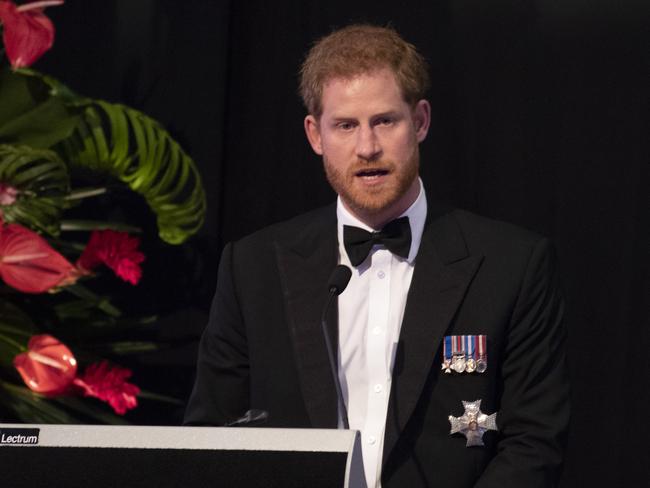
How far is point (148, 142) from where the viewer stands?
3.52 m

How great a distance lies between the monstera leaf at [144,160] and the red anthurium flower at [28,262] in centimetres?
45

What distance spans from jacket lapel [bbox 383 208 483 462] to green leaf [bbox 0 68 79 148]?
4.56 feet

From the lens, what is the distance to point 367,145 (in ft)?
7.37

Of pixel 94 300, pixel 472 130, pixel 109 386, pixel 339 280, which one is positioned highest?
pixel 472 130

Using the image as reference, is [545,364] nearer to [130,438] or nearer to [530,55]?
[130,438]

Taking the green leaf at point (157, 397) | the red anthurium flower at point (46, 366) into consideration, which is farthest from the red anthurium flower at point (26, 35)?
the green leaf at point (157, 397)

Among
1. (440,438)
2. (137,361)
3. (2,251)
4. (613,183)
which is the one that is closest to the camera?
(440,438)

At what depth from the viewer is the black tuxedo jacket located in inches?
85.0

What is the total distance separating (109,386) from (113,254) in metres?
0.39

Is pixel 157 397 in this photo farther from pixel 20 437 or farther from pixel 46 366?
pixel 20 437

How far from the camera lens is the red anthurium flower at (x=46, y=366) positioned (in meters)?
3.20

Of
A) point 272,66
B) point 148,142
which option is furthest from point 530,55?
point 148,142

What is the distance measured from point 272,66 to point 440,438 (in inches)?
76.1

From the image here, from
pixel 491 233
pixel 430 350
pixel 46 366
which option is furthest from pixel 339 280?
pixel 46 366
